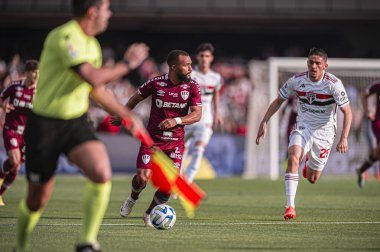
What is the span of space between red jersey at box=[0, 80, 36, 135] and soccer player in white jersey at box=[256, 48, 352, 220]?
4.86m

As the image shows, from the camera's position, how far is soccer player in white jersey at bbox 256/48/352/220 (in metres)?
12.7

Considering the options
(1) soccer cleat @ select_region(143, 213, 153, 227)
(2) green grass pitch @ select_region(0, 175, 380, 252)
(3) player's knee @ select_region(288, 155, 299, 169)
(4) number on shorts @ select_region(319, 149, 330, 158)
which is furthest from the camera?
(4) number on shorts @ select_region(319, 149, 330, 158)

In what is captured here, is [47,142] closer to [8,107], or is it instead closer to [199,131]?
[8,107]

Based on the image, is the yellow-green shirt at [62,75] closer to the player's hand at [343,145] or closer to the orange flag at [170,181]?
the orange flag at [170,181]

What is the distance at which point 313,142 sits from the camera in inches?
520

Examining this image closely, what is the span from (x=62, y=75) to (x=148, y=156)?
386 centimetres

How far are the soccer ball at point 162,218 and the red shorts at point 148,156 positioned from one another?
2.40 ft

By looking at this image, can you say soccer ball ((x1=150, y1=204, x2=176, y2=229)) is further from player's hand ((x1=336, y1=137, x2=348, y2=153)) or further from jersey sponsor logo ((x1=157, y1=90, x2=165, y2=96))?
player's hand ((x1=336, y1=137, x2=348, y2=153))

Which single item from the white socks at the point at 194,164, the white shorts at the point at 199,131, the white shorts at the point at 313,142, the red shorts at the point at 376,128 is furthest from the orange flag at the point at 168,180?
the red shorts at the point at 376,128

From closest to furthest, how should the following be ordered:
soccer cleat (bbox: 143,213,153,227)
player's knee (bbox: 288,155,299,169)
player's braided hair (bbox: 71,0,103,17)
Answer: player's braided hair (bbox: 71,0,103,17), soccer cleat (bbox: 143,213,153,227), player's knee (bbox: 288,155,299,169)

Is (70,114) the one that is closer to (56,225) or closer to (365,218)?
(56,225)

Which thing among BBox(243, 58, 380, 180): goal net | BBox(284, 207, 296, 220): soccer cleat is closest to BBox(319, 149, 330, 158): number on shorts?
BBox(284, 207, 296, 220): soccer cleat

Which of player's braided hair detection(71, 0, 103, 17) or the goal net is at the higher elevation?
player's braided hair detection(71, 0, 103, 17)

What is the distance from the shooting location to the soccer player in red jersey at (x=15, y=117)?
15383 mm
